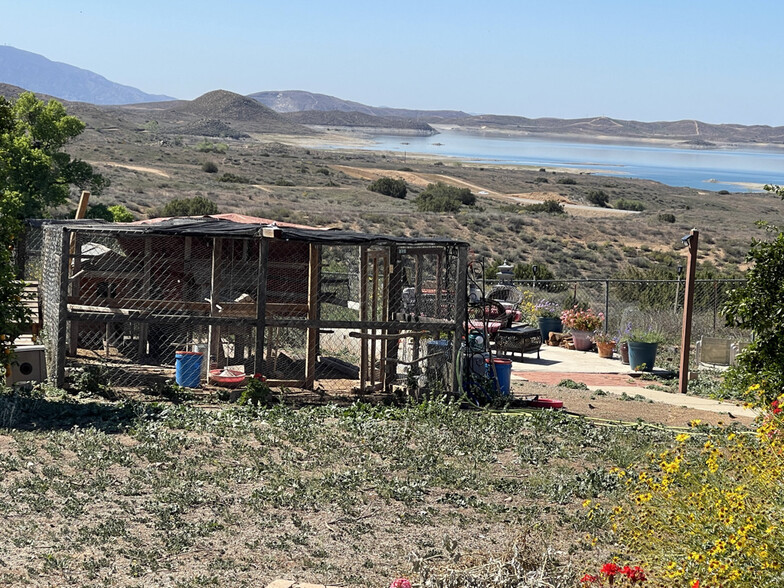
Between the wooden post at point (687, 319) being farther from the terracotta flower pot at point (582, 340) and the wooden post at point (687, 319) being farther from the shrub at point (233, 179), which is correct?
the shrub at point (233, 179)

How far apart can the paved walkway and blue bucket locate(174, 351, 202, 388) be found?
5.16 meters

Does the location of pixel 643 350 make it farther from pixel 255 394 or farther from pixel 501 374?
pixel 255 394

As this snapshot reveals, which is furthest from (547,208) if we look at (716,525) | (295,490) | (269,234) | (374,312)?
(716,525)

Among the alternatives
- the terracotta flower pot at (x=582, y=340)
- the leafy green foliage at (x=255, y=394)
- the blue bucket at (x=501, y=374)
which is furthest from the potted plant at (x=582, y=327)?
the leafy green foliage at (x=255, y=394)

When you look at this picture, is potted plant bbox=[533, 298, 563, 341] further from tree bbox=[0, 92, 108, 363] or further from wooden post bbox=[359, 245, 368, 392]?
tree bbox=[0, 92, 108, 363]

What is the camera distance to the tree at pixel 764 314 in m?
9.27

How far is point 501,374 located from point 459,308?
105 cm

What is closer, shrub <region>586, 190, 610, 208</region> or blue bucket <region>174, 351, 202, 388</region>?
Answer: blue bucket <region>174, 351, 202, 388</region>

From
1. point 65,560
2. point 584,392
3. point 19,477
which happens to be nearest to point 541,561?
point 65,560

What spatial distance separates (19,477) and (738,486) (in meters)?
5.13

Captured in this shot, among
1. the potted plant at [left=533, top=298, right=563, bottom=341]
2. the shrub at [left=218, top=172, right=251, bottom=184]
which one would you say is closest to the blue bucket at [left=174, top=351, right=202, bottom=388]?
the potted plant at [left=533, top=298, right=563, bottom=341]

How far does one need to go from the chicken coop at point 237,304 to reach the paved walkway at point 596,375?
7.63 ft

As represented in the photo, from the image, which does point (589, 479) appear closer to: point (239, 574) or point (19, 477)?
point (239, 574)

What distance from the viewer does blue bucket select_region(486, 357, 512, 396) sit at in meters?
11.5
